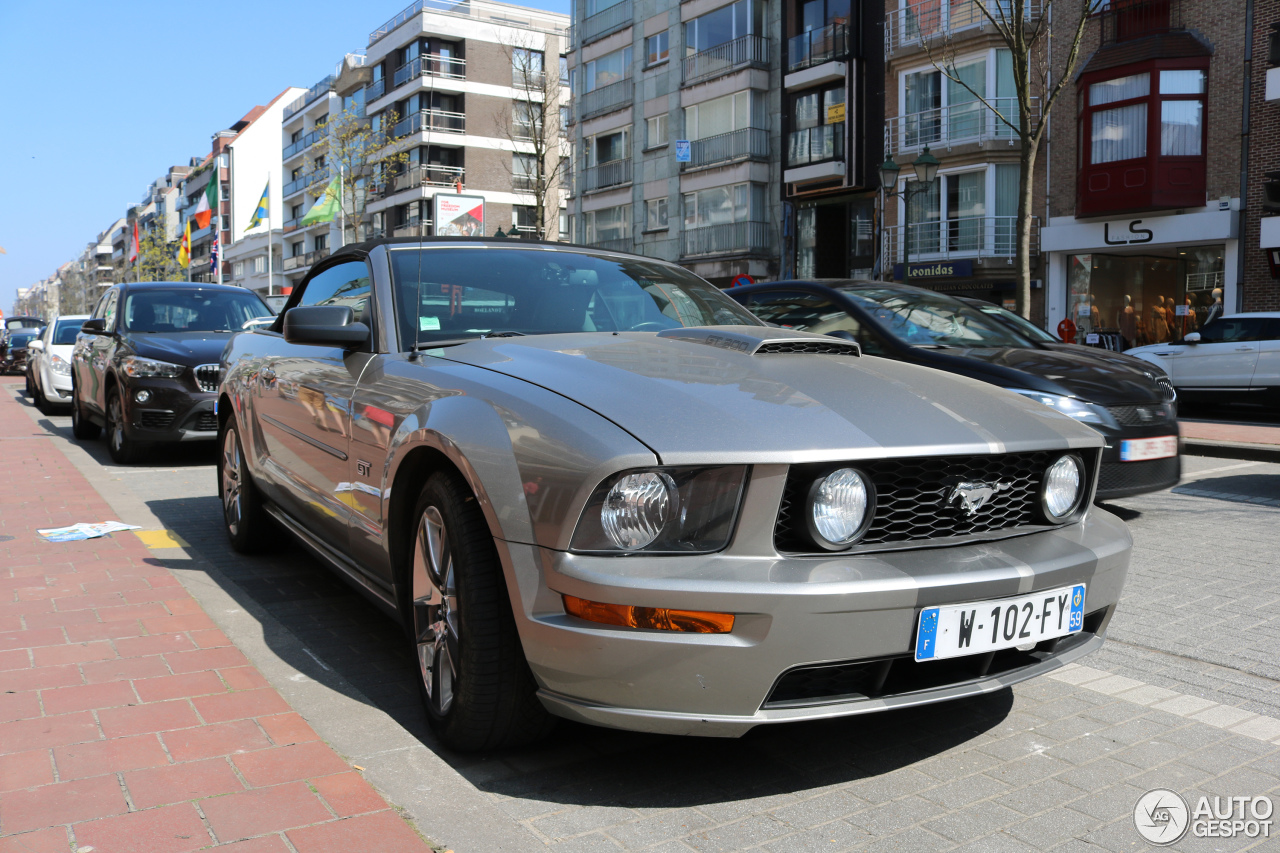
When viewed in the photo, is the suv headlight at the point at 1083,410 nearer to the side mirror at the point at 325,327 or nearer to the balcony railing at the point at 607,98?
the side mirror at the point at 325,327

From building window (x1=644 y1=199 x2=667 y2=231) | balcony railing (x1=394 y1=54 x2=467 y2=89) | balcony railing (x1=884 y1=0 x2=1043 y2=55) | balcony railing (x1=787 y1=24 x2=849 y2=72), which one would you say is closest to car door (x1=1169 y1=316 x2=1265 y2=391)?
balcony railing (x1=884 y1=0 x2=1043 y2=55)

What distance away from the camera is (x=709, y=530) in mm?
2484

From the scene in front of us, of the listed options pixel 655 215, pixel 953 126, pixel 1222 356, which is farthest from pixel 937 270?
pixel 655 215

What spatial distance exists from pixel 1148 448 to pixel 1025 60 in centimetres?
1055

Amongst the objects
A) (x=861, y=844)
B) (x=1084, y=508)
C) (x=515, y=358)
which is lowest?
(x=861, y=844)

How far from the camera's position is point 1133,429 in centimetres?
639

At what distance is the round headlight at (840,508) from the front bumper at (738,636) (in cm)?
6

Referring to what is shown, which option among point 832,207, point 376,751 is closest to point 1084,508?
point 376,751

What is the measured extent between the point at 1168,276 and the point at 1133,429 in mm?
20947

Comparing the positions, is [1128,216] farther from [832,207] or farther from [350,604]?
[350,604]

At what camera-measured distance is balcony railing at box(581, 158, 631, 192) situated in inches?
1578

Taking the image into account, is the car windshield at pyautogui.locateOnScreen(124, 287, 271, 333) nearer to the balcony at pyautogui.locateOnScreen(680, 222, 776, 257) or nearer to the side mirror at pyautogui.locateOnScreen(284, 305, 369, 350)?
the side mirror at pyautogui.locateOnScreen(284, 305, 369, 350)

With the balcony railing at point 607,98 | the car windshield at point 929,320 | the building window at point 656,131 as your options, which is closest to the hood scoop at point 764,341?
the car windshield at point 929,320

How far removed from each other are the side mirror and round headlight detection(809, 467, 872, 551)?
6.33ft
